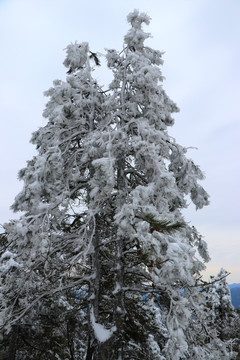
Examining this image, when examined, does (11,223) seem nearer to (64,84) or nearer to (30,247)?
(30,247)

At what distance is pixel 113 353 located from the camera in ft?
24.9

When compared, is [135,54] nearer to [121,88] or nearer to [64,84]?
[121,88]

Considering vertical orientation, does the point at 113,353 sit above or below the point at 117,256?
below

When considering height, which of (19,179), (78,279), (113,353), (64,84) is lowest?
(113,353)

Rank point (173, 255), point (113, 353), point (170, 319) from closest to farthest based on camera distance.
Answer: point (173, 255) → point (170, 319) → point (113, 353)

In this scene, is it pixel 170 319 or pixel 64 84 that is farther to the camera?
pixel 64 84

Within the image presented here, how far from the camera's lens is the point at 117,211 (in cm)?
768

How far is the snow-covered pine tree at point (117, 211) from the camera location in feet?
21.3

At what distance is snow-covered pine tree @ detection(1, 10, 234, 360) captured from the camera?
650cm

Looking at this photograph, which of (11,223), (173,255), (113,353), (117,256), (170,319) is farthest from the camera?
(117,256)

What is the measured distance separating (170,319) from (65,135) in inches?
261

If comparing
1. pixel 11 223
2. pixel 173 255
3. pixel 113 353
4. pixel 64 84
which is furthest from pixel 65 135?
pixel 113 353

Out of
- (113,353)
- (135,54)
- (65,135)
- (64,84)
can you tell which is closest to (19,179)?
(65,135)

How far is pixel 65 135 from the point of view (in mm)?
10359
